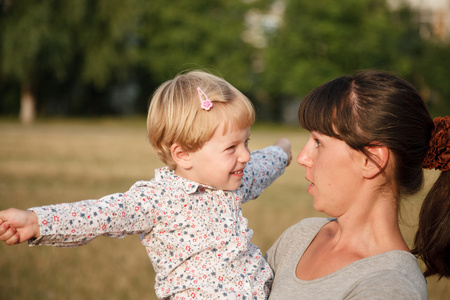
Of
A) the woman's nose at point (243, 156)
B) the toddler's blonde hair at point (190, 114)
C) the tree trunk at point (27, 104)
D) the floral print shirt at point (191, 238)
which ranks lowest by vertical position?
the tree trunk at point (27, 104)

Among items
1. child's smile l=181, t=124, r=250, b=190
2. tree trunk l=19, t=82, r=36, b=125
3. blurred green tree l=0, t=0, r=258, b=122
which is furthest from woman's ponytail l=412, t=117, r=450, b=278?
tree trunk l=19, t=82, r=36, b=125

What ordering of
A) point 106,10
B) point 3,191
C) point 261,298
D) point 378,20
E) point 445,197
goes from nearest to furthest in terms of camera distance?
point 445,197, point 261,298, point 3,191, point 106,10, point 378,20

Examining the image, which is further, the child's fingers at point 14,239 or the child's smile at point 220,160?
the child's smile at point 220,160

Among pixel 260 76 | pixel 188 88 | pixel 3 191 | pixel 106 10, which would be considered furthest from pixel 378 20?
pixel 188 88

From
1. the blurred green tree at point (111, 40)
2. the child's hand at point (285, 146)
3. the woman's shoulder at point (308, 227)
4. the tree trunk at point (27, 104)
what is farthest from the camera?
the tree trunk at point (27, 104)

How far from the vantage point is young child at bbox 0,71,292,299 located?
2.23 metres

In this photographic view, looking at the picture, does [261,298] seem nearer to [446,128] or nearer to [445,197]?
[445,197]

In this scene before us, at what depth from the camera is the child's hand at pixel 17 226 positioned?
67.0 inches

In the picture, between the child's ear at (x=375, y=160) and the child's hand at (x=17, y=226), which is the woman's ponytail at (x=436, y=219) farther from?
the child's hand at (x=17, y=226)

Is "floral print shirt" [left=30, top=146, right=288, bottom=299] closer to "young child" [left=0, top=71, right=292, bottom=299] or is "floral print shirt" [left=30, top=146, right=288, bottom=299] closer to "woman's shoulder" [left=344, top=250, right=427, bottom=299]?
"young child" [left=0, top=71, right=292, bottom=299]

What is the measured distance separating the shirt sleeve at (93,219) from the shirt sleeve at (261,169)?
571 mm

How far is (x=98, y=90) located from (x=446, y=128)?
35493 millimetres

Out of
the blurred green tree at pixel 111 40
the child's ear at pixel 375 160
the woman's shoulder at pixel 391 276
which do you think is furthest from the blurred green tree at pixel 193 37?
the woman's shoulder at pixel 391 276

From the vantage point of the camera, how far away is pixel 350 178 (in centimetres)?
204
